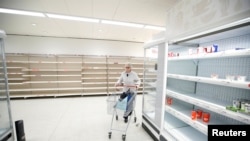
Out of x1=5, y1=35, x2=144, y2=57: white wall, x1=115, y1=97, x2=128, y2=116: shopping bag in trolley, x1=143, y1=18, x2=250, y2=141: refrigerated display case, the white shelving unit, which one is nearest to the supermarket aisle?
x1=115, y1=97, x2=128, y2=116: shopping bag in trolley

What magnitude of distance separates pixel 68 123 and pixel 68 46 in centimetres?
402

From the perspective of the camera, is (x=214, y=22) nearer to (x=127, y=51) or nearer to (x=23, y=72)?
(x=127, y=51)

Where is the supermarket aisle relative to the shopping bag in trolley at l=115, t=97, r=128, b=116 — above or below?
below

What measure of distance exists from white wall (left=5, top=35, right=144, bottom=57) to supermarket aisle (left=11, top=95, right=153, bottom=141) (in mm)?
2637

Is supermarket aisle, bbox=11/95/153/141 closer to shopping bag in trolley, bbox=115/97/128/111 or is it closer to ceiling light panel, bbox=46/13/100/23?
shopping bag in trolley, bbox=115/97/128/111

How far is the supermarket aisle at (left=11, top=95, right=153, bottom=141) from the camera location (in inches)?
105

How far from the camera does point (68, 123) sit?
10.8 feet

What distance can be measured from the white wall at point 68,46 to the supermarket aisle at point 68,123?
8.65 feet

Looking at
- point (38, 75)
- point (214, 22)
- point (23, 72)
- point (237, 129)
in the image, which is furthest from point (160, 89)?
point (23, 72)

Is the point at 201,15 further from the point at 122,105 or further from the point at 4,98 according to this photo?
the point at 4,98

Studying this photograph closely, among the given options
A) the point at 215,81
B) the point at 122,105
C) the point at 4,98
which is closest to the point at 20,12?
the point at 4,98

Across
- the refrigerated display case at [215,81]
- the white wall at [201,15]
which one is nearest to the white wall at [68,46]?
the refrigerated display case at [215,81]

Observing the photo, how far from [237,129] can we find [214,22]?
1.15 meters

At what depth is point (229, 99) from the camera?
173 centimetres
